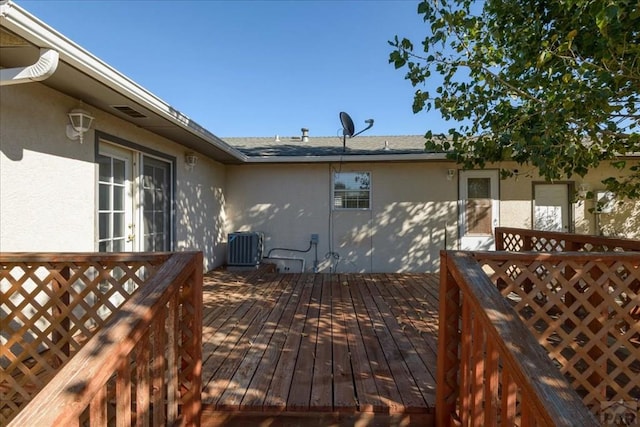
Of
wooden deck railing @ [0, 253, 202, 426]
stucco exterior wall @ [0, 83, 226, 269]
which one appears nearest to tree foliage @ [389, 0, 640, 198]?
wooden deck railing @ [0, 253, 202, 426]

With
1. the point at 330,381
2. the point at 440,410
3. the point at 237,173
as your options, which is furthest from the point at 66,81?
the point at 237,173

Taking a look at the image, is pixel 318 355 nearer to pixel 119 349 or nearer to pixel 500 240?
pixel 119 349

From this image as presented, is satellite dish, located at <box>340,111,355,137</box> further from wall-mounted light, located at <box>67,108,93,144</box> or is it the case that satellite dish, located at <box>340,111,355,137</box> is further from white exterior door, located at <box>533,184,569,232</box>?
wall-mounted light, located at <box>67,108,93,144</box>

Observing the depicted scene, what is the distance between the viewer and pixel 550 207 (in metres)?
6.57

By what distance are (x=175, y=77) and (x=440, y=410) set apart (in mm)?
10418

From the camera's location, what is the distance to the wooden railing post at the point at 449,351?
6.33 ft

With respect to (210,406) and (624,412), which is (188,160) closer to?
(210,406)

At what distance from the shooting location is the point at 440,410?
1.93 metres

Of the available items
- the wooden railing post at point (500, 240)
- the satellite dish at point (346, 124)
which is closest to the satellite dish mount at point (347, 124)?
the satellite dish at point (346, 124)

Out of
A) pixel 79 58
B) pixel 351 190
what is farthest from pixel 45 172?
pixel 351 190

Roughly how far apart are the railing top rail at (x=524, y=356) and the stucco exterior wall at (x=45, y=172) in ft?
11.4

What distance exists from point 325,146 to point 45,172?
18.6 feet

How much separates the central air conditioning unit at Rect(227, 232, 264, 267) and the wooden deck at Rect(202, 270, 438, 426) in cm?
145

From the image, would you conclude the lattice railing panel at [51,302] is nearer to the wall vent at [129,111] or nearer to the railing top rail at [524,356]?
the railing top rail at [524,356]
